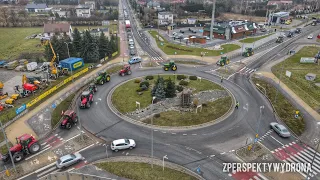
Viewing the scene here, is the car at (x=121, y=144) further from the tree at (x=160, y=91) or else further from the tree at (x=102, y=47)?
the tree at (x=102, y=47)

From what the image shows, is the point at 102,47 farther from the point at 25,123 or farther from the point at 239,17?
the point at 239,17

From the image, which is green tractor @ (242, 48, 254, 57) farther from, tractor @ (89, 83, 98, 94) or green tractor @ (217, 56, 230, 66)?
tractor @ (89, 83, 98, 94)

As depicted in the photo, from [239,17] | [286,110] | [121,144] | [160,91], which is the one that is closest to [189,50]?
[160,91]

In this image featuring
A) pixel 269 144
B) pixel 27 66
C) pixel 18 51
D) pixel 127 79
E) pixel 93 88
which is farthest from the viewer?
pixel 18 51

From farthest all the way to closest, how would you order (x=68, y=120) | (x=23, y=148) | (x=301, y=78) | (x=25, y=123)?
(x=301, y=78), (x=25, y=123), (x=68, y=120), (x=23, y=148)

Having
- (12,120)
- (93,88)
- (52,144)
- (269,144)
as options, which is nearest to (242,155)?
(269,144)

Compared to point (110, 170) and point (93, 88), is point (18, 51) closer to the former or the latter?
point (93, 88)
